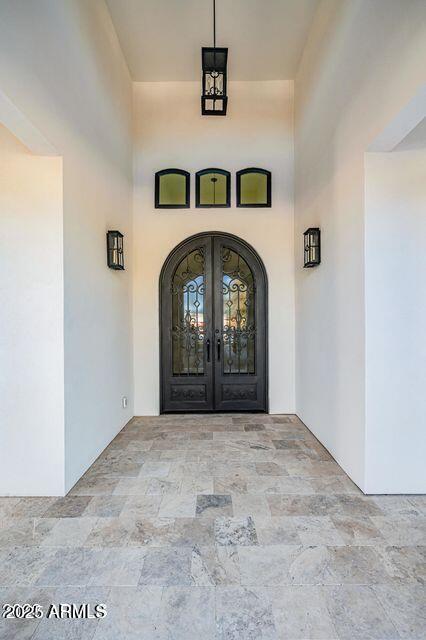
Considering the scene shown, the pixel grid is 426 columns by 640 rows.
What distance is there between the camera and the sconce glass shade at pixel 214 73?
3100 mm

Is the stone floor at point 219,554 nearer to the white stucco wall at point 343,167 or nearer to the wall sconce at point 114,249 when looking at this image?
the white stucco wall at point 343,167

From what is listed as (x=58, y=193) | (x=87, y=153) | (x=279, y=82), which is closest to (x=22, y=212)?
(x=58, y=193)

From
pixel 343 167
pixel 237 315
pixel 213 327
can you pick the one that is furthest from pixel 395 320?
pixel 213 327

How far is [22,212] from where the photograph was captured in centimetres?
251

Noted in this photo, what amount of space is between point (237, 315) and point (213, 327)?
0.37 meters

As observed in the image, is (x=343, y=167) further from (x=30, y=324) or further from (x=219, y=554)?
(x=219, y=554)

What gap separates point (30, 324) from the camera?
8.29ft

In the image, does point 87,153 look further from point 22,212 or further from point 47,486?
point 47,486

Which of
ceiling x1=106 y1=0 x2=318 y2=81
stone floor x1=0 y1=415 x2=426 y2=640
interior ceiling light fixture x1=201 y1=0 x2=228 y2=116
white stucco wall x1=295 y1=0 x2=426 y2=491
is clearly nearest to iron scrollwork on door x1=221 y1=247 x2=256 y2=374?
white stucco wall x1=295 y1=0 x2=426 y2=491

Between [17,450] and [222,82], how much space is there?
3718 mm

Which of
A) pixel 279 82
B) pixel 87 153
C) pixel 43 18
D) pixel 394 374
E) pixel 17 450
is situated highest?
pixel 279 82

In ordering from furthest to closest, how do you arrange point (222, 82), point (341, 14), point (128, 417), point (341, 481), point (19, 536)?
point (128, 417) < point (222, 82) < point (341, 14) < point (341, 481) < point (19, 536)

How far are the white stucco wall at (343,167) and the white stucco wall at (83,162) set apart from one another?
224 cm

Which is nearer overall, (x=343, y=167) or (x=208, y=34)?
(x=343, y=167)
